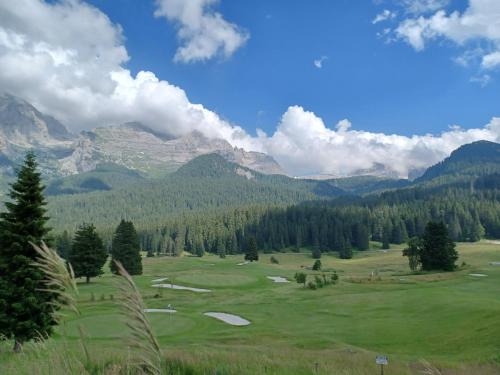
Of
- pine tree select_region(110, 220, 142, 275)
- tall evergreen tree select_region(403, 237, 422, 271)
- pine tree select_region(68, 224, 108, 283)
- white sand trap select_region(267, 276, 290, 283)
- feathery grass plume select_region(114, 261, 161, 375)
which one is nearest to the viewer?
feathery grass plume select_region(114, 261, 161, 375)

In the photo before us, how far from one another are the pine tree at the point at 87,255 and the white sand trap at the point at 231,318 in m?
33.9

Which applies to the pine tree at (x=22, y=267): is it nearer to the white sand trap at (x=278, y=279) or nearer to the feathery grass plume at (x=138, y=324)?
the feathery grass plume at (x=138, y=324)

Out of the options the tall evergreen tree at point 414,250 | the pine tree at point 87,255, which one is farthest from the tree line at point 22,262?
the tall evergreen tree at point 414,250

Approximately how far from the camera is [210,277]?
7825 centimetres

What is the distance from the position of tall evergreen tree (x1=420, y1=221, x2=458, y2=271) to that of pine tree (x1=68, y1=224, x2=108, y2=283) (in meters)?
58.8

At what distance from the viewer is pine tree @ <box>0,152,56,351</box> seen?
75.6 feet

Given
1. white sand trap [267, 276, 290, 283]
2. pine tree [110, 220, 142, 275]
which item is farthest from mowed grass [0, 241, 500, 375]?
pine tree [110, 220, 142, 275]

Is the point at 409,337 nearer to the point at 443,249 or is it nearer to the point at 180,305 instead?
the point at 180,305

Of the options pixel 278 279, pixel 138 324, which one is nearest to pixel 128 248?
pixel 278 279

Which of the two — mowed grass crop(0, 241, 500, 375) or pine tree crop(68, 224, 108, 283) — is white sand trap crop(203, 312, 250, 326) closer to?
mowed grass crop(0, 241, 500, 375)

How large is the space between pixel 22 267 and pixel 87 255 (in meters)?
48.6

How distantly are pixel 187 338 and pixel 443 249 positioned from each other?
6086 cm

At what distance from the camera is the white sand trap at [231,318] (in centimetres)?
3834

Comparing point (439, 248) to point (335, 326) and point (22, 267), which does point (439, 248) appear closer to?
point (335, 326)
